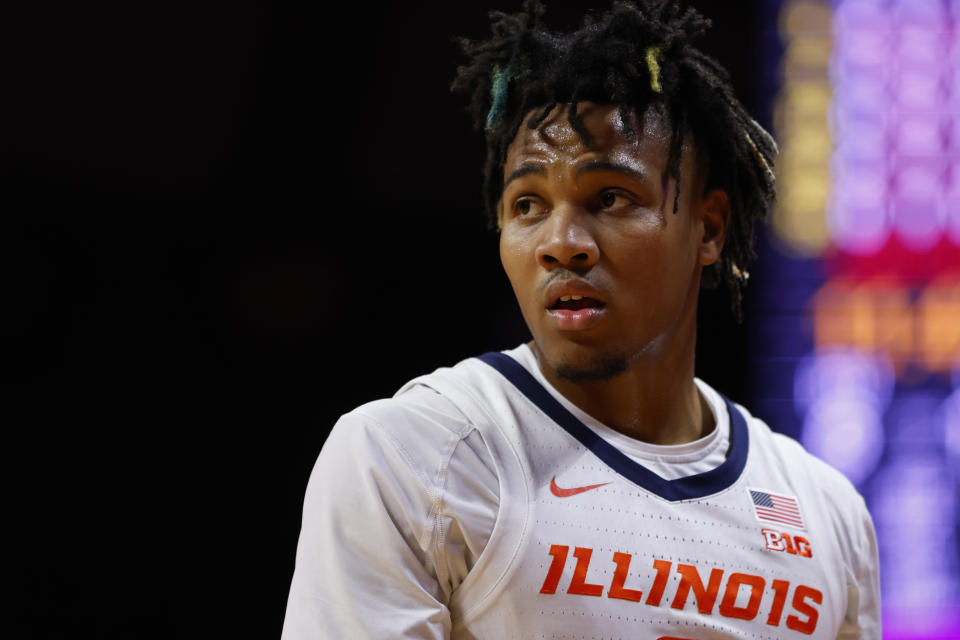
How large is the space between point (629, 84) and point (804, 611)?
2.85 feet

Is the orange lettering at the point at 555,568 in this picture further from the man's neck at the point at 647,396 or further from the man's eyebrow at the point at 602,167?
the man's eyebrow at the point at 602,167

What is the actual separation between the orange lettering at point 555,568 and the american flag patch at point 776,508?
1.32 feet

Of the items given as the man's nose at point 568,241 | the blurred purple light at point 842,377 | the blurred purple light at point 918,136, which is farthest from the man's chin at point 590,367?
the blurred purple light at point 918,136

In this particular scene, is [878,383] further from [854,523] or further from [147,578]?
[147,578]

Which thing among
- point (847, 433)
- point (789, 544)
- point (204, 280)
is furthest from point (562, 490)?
point (847, 433)

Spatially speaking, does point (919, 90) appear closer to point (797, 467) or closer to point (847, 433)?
point (847, 433)

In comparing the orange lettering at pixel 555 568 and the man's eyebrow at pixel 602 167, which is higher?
the man's eyebrow at pixel 602 167

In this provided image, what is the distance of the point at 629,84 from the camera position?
1.73m

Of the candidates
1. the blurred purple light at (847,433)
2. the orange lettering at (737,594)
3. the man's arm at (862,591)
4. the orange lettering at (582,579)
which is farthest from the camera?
the blurred purple light at (847,433)

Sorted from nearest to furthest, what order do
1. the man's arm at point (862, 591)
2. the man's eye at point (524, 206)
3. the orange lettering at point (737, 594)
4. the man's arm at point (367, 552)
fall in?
1. the man's arm at point (367, 552)
2. the orange lettering at point (737, 594)
3. the man's eye at point (524, 206)
4. the man's arm at point (862, 591)

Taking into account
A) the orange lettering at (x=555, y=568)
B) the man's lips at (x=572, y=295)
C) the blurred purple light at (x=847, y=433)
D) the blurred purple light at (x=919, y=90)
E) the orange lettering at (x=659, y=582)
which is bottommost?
the blurred purple light at (x=847, y=433)

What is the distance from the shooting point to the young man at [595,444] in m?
1.49

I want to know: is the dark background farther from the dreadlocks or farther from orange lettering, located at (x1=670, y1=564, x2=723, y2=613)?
orange lettering, located at (x1=670, y1=564, x2=723, y2=613)

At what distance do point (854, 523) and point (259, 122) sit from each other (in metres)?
2.17
